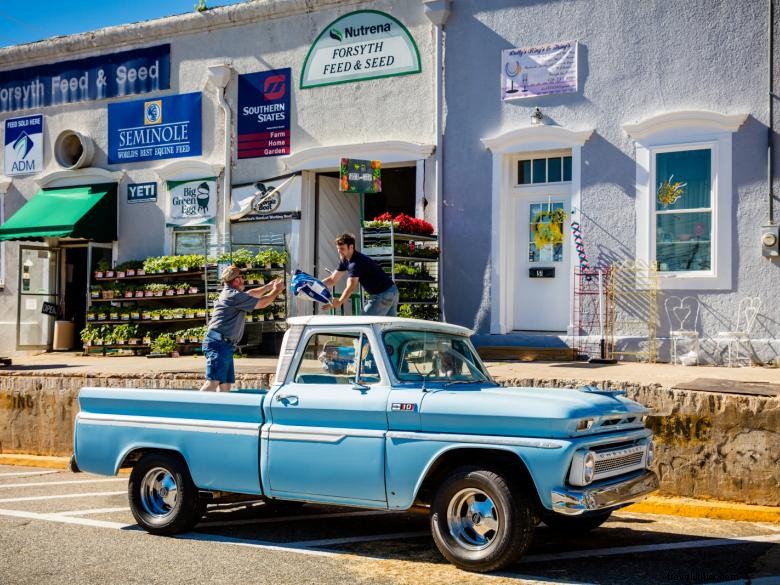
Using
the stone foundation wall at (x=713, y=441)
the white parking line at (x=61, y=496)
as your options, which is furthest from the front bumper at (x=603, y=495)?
the white parking line at (x=61, y=496)

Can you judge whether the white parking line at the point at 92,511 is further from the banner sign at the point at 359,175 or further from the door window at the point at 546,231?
the door window at the point at 546,231

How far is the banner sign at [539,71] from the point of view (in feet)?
43.3

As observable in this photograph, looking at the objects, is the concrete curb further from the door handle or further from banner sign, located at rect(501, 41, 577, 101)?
banner sign, located at rect(501, 41, 577, 101)

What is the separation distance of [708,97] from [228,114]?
26.5ft

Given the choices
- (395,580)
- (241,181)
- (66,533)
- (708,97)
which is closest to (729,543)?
(395,580)

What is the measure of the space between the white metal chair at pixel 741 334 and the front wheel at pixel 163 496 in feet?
24.9

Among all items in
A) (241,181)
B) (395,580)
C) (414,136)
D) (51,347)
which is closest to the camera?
(395,580)

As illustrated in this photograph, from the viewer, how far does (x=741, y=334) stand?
469 inches

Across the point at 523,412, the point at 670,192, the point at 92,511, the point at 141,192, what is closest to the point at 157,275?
the point at 141,192

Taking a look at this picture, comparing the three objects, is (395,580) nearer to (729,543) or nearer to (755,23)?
(729,543)

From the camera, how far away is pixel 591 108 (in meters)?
13.0

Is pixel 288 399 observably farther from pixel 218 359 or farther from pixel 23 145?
pixel 23 145

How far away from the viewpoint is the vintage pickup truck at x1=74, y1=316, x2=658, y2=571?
601cm

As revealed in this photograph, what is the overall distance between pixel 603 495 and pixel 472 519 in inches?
35.1
